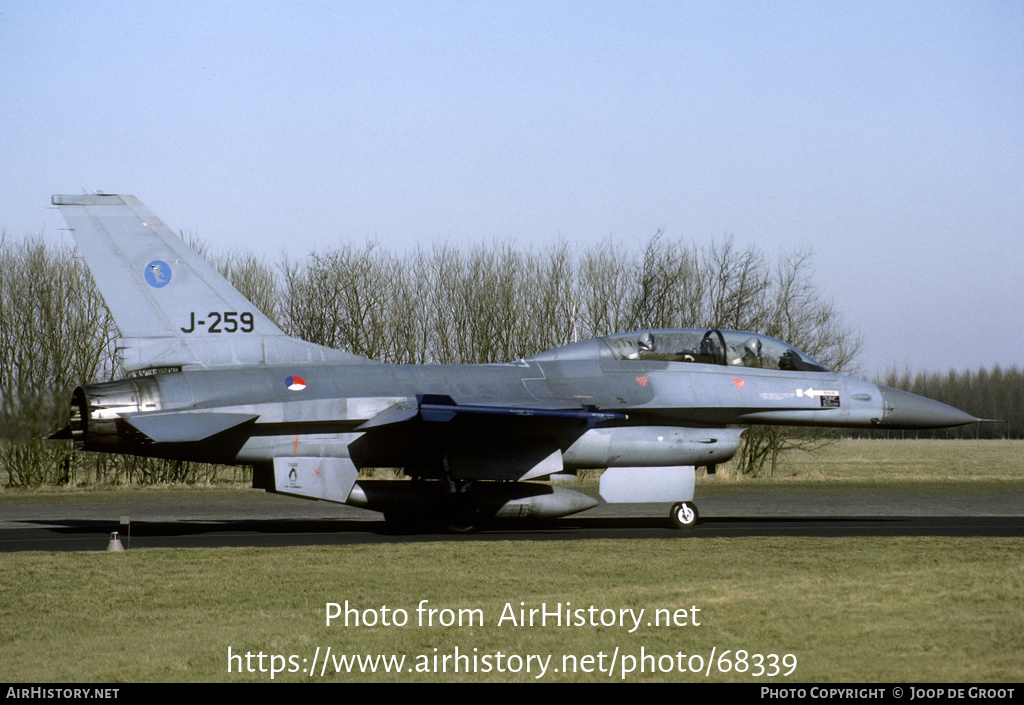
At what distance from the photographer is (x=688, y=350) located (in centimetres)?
1608

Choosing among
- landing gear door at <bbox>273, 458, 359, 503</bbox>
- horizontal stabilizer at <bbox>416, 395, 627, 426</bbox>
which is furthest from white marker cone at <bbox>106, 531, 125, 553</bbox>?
horizontal stabilizer at <bbox>416, 395, 627, 426</bbox>

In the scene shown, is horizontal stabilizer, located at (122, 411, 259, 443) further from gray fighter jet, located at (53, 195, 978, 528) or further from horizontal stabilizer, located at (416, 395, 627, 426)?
horizontal stabilizer, located at (416, 395, 627, 426)

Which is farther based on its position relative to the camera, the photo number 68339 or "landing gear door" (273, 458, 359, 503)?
the photo number 68339

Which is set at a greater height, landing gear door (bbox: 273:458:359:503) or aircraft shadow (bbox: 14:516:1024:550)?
landing gear door (bbox: 273:458:359:503)

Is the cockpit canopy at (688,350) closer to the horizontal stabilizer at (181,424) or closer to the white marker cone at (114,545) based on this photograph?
the horizontal stabilizer at (181,424)

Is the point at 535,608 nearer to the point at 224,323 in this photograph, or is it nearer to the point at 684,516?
the point at 684,516

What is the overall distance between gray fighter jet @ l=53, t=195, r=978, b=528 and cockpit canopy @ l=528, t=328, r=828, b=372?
2cm

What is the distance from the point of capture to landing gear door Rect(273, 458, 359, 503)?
14.2 m

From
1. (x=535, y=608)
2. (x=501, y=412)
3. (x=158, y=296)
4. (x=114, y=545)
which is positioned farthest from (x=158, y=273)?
(x=535, y=608)

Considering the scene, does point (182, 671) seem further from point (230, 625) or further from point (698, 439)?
point (698, 439)

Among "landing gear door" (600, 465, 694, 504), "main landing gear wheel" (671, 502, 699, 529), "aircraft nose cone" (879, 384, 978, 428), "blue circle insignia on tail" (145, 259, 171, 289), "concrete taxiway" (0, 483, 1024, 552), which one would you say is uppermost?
"blue circle insignia on tail" (145, 259, 171, 289)

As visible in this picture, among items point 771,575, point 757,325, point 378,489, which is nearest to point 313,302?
point 757,325

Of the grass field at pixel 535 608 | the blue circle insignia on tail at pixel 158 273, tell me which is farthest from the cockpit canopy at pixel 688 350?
the blue circle insignia on tail at pixel 158 273

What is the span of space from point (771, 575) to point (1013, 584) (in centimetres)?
235
